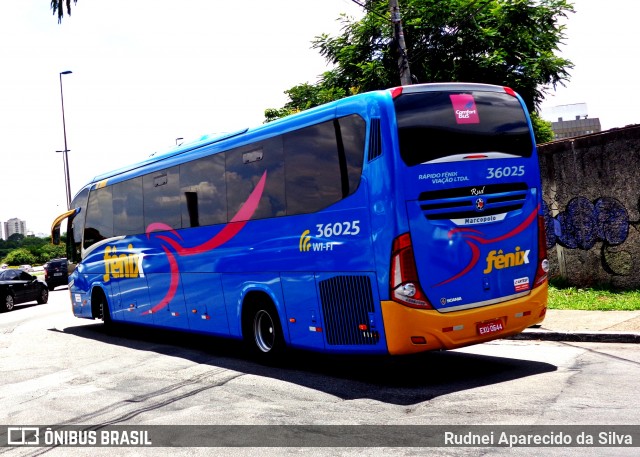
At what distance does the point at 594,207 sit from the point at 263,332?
7107mm

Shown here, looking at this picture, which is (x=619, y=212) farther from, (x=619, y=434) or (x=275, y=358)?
(x=619, y=434)

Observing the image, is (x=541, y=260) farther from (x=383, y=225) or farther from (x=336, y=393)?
(x=336, y=393)

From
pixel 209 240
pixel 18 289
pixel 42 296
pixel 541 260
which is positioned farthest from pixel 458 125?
pixel 42 296

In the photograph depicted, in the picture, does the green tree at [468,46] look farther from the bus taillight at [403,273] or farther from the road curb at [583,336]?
the bus taillight at [403,273]

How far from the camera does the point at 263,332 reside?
1060 cm

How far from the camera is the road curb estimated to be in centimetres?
988

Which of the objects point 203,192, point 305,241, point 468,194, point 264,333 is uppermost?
point 203,192

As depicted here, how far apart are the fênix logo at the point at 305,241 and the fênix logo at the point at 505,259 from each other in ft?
7.24

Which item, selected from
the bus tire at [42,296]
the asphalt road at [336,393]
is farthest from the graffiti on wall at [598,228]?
the bus tire at [42,296]

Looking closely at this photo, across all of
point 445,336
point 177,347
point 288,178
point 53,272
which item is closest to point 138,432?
point 445,336

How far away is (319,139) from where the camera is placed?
9.07 metres

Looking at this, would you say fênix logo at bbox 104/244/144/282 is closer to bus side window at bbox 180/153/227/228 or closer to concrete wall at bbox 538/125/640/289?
bus side window at bbox 180/153/227/228

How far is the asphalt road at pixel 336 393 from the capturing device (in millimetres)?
6301

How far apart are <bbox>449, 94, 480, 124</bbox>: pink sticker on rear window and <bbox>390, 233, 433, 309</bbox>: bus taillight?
64.4 inches
